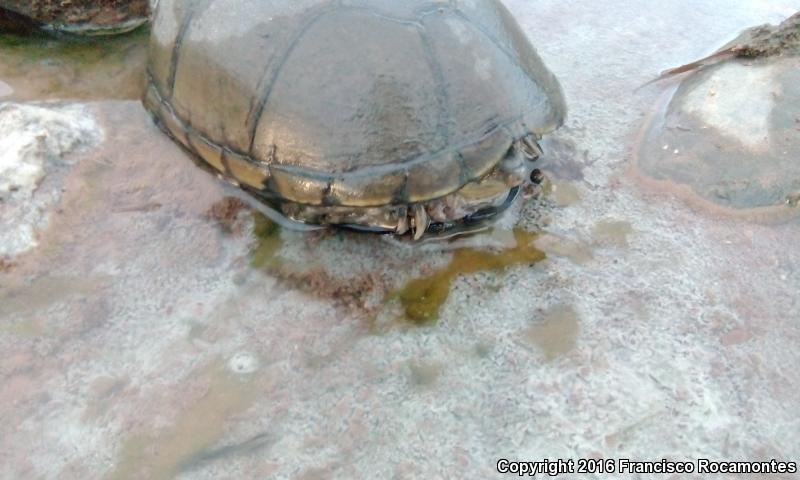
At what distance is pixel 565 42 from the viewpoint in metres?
3.74

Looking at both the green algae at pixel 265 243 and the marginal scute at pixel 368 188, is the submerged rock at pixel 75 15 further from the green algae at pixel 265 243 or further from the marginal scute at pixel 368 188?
the marginal scute at pixel 368 188

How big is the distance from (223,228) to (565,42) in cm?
222

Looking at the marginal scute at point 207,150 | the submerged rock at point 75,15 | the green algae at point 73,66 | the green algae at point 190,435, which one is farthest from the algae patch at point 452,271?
the submerged rock at point 75,15

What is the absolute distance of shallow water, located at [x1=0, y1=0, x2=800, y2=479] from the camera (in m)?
2.12

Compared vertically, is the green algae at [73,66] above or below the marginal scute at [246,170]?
above

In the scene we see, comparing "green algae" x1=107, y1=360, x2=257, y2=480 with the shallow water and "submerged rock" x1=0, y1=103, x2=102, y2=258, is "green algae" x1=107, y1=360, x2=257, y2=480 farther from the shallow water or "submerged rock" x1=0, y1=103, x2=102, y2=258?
"submerged rock" x1=0, y1=103, x2=102, y2=258

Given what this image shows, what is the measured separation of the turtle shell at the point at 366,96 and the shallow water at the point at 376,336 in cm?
37

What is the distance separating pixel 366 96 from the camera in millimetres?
2350

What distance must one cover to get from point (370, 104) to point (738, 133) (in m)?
1.71

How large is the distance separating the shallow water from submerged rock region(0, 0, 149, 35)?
834 millimetres

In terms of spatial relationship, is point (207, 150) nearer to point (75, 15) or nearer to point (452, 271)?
point (452, 271)

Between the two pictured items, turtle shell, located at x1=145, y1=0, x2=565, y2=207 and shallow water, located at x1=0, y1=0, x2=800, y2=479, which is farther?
turtle shell, located at x1=145, y1=0, x2=565, y2=207

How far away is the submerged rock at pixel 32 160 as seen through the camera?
104 inches

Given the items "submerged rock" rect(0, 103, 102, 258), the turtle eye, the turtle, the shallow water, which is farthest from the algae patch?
"submerged rock" rect(0, 103, 102, 258)
